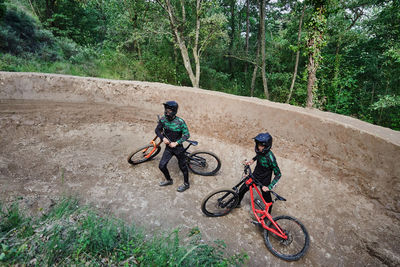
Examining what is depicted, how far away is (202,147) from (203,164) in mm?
911

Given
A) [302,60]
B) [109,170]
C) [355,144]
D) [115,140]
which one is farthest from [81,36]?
[355,144]

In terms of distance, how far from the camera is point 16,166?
4402 mm

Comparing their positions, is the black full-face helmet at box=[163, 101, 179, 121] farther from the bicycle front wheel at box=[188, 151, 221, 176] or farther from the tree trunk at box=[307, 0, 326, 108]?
the tree trunk at box=[307, 0, 326, 108]

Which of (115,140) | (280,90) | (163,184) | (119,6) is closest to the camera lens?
(163,184)

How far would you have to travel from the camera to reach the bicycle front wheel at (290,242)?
124 inches

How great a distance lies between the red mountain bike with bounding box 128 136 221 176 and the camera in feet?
15.1

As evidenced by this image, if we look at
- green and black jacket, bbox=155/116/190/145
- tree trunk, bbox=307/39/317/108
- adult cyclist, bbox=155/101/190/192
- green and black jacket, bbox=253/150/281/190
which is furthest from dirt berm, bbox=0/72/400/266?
tree trunk, bbox=307/39/317/108

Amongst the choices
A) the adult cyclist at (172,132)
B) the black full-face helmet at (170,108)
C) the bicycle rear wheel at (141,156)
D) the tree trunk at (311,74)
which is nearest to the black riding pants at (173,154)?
the adult cyclist at (172,132)

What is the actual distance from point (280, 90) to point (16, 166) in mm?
12876

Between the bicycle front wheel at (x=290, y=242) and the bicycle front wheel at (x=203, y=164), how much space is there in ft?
5.55

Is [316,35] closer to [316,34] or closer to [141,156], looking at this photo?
[316,34]

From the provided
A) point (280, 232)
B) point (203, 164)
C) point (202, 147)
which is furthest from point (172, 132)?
point (280, 232)

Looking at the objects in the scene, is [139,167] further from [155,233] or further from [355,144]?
[355,144]

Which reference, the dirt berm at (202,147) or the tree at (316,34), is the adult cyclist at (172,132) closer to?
the dirt berm at (202,147)
